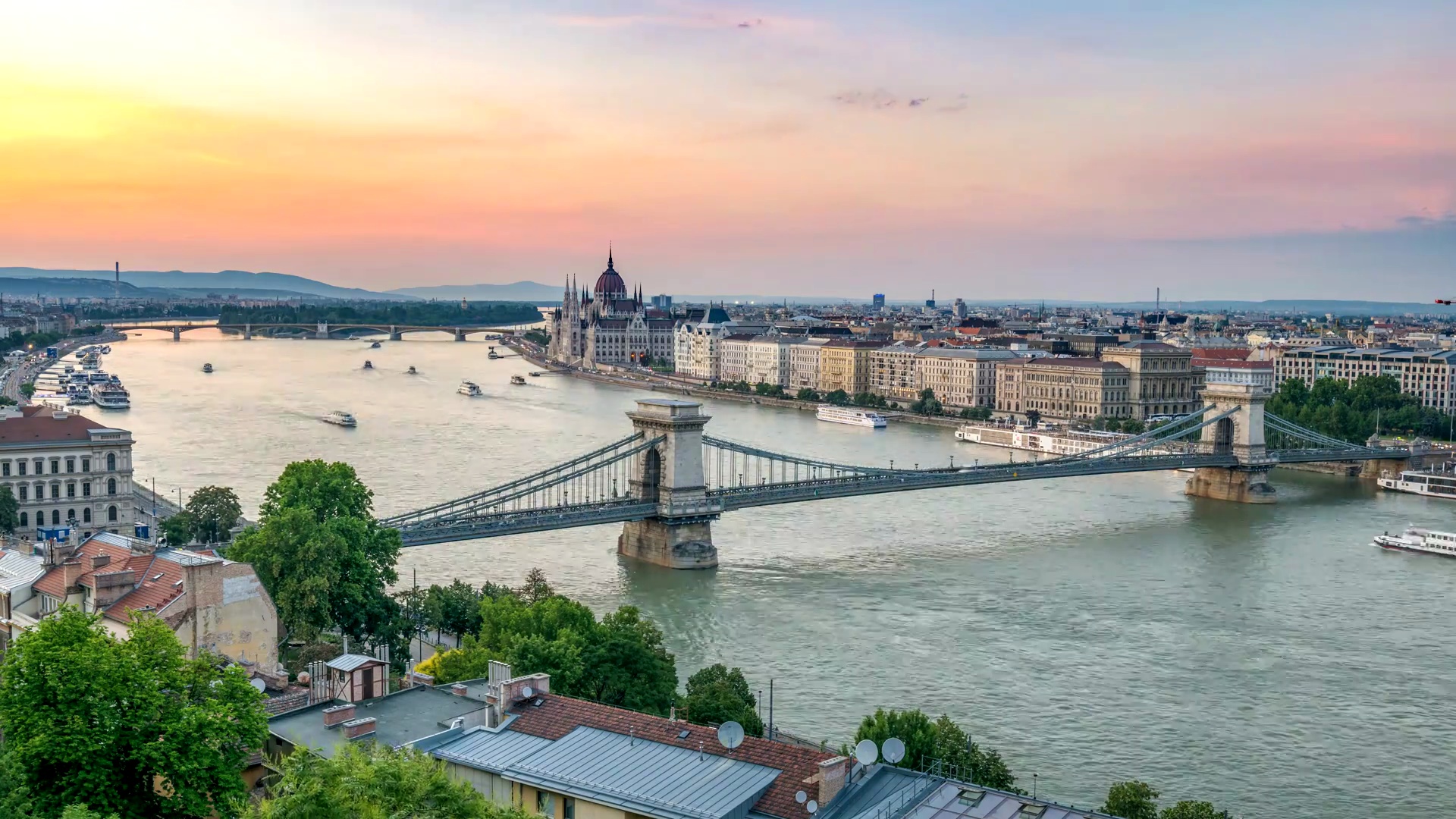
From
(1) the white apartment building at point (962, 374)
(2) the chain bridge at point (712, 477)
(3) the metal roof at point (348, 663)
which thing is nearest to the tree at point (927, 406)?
(1) the white apartment building at point (962, 374)

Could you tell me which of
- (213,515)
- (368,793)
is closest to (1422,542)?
(213,515)

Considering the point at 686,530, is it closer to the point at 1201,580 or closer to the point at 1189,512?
the point at 1201,580

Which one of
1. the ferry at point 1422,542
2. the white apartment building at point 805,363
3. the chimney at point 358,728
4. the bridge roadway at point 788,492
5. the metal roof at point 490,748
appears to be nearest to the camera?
the metal roof at point 490,748

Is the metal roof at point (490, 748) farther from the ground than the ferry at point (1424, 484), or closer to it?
farther from the ground

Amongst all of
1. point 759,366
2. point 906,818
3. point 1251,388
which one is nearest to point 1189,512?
point 1251,388

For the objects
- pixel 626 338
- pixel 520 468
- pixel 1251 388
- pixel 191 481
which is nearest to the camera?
pixel 191 481

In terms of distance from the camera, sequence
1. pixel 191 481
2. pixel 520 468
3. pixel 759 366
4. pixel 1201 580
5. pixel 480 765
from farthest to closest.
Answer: pixel 759 366 < pixel 520 468 < pixel 191 481 < pixel 1201 580 < pixel 480 765

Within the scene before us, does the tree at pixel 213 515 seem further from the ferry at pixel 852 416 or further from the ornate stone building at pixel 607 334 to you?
the ornate stone building at pixel 607 334

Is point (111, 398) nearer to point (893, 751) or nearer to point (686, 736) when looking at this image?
point (686, 736)
